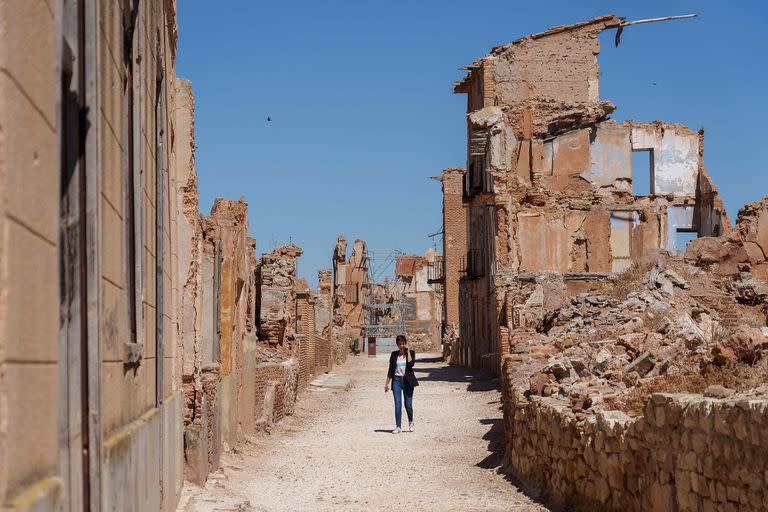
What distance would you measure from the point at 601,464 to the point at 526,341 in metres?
12.0

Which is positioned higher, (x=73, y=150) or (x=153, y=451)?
(x=73, y=150)

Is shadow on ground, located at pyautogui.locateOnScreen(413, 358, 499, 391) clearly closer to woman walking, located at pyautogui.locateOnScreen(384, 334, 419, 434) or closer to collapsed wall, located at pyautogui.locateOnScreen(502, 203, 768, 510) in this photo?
A: collapsed wall, located at pyautogui.locateOnScreen(502, 203, 768, 510)

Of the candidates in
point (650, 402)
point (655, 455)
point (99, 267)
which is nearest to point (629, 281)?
point (650, 402)

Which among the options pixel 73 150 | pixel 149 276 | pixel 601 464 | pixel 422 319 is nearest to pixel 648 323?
pixel 601 464

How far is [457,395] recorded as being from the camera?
76.9 ft

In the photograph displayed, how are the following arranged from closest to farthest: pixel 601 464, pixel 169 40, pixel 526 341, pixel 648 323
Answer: pixel 601 464 → pixel 169 40 → pixel 648 323 → pixel 526 341

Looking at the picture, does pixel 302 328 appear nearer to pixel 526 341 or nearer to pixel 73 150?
pixel 526 341

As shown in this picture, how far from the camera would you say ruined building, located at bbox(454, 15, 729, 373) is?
2828 centimetres

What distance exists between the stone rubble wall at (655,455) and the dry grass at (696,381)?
1.54 feet

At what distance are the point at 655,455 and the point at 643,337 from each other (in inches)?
245

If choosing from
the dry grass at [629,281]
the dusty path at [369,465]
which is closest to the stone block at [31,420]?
the dusty path at [369,465]

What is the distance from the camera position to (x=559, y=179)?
→ 30.1m

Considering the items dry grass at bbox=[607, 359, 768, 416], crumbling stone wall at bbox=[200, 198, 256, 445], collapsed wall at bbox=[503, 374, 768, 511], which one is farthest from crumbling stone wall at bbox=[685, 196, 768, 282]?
dry grass at bbox=[607, 359, 768, 416]

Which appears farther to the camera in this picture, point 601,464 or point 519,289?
point 519,289
